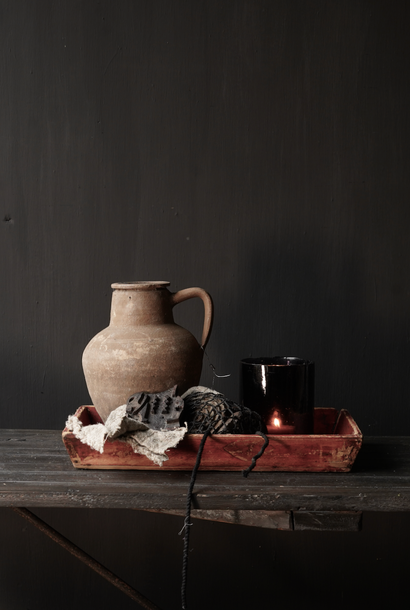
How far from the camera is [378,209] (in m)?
1.28

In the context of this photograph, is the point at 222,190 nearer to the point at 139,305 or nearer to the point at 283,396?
the point at 139,305

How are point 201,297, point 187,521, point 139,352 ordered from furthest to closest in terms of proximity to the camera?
point 201,297, point 139,352, point 187,521

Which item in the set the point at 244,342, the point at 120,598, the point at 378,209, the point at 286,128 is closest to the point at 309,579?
the point at 120,598

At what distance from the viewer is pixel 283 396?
96 cm

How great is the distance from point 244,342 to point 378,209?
429mm

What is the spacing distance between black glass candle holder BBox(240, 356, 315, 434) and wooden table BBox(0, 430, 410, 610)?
11cm

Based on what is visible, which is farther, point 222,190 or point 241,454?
point 222,190

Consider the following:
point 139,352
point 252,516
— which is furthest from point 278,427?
point 139,352

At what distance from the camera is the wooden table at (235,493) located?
78 centimetres

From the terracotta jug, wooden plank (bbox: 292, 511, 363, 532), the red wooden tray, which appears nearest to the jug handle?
the terracotta jug

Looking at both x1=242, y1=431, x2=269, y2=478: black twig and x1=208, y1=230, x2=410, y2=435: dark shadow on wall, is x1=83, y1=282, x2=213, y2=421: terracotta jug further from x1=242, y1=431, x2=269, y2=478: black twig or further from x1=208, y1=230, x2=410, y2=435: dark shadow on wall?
x1=208, y1=230, x2=410, y2=435: dark shadow on wall

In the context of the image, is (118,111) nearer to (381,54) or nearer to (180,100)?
(180,100)

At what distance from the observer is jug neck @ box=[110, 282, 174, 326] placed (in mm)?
A: 980

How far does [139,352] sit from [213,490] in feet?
0.85
